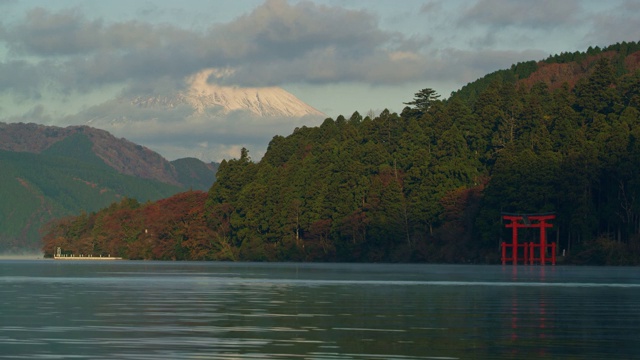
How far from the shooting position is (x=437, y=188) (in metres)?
136

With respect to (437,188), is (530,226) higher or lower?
lower

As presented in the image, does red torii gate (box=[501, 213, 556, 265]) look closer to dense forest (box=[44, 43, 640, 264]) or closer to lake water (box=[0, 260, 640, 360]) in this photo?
dense forest (box=[44, 43, 640, 264])

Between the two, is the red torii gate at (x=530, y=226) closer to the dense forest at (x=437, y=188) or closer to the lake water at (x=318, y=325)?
the dense forest at (x=437, y=188)

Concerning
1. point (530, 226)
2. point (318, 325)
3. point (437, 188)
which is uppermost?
point (437, 188)

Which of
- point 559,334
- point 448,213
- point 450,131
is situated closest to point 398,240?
point 448,213

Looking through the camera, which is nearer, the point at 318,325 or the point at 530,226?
the point at 318,325

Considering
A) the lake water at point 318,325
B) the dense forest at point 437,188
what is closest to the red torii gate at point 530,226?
the dense forest at point 437,188

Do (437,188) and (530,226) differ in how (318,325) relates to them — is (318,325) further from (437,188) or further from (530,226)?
(437,188)

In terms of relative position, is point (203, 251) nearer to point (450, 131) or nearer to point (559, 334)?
point (450, 131)

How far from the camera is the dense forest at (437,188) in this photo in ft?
391

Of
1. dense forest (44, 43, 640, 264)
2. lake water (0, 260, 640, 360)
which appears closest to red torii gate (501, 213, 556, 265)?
dense forest (44, 43, 640, 264)

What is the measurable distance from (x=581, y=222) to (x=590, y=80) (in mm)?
31949

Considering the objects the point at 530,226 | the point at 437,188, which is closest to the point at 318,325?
the point at 530,226

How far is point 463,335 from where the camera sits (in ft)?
81.8
